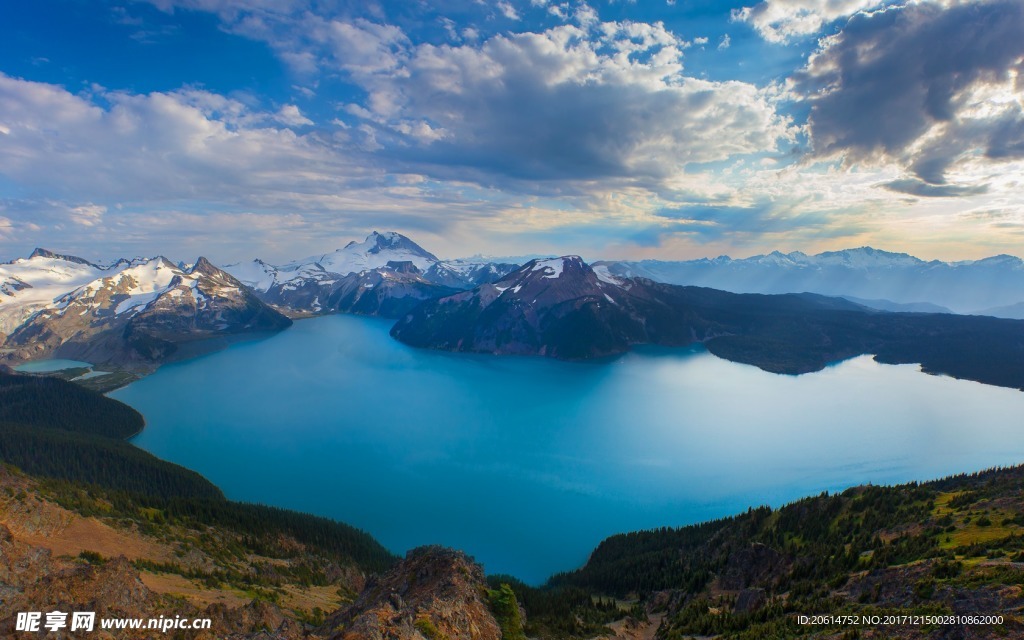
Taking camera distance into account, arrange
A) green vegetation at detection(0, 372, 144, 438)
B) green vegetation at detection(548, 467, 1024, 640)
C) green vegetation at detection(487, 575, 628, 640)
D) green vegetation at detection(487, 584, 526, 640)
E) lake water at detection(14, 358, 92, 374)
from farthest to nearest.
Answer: lake water at detection(14, 358, 92, 374) → green vegetation at detection(0, 372, 144, 438) → green vegetation at detection(487, 575, 628, 640) → green vegetation at detection(487, 584, 526, 640) → green vegetation at detection(548, 467, 1024, 640)

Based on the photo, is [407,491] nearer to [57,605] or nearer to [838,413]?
[57,605]

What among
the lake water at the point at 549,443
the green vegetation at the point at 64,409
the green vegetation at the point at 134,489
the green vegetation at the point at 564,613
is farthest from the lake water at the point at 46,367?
the green vegetation at the point at 564,613

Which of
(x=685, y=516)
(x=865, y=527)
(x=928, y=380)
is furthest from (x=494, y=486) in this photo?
(x=928, y=380)

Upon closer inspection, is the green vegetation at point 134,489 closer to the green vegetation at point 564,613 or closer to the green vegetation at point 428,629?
the green vegetation at point 564,613

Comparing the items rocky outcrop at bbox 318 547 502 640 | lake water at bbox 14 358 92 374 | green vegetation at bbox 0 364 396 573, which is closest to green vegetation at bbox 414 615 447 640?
rocky outcrop at bbox 318 547 502 640

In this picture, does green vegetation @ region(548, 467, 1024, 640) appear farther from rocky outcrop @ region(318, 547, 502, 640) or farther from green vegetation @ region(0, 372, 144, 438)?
green vegetation @ region(0, 372, 144, 438)

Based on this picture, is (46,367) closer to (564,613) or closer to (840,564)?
(564,613)
